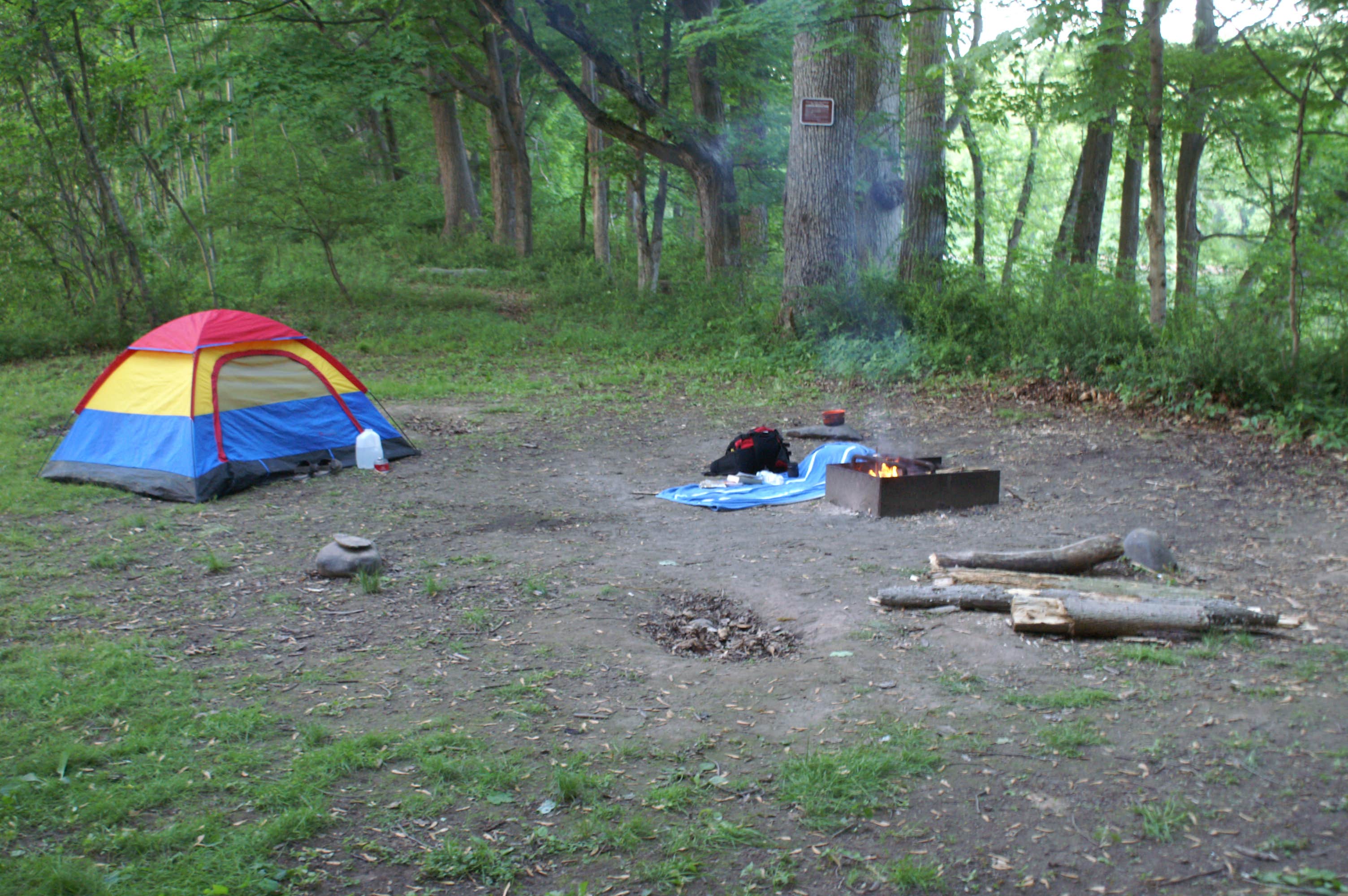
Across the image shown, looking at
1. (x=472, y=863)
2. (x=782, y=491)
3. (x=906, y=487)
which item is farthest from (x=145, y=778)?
(x=782, y=491)

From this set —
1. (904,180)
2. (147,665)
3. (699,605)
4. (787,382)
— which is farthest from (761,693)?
(904,180)

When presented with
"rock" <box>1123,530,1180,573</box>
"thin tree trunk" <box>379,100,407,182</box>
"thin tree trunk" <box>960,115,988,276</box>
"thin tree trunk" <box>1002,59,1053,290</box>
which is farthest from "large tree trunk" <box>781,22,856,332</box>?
"thin tree trunk" <box>379,100,407,182</box>

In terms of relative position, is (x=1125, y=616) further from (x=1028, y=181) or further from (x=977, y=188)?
(x=1028, y=181)

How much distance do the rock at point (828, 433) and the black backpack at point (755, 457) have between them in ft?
3.66

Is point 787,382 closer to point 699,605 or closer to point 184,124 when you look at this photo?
point 699,605

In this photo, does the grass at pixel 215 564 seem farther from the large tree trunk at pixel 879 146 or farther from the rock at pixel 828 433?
the large tree trunk at pixel 879 146

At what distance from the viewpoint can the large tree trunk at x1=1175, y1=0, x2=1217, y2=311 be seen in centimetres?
946

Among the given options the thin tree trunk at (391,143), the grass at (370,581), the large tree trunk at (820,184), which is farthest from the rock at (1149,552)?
the thin tree trunk at (391,143)

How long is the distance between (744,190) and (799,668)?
13316 mm

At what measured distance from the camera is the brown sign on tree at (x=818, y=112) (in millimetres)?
12492

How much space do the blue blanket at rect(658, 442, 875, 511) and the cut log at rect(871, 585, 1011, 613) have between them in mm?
2300

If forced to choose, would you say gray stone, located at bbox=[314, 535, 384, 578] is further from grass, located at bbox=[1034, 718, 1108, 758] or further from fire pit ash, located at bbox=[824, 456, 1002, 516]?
grass, located at bbox=[1034, 718, 1108, 758]

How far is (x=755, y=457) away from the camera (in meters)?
7.79

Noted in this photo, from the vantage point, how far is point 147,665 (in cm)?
425
